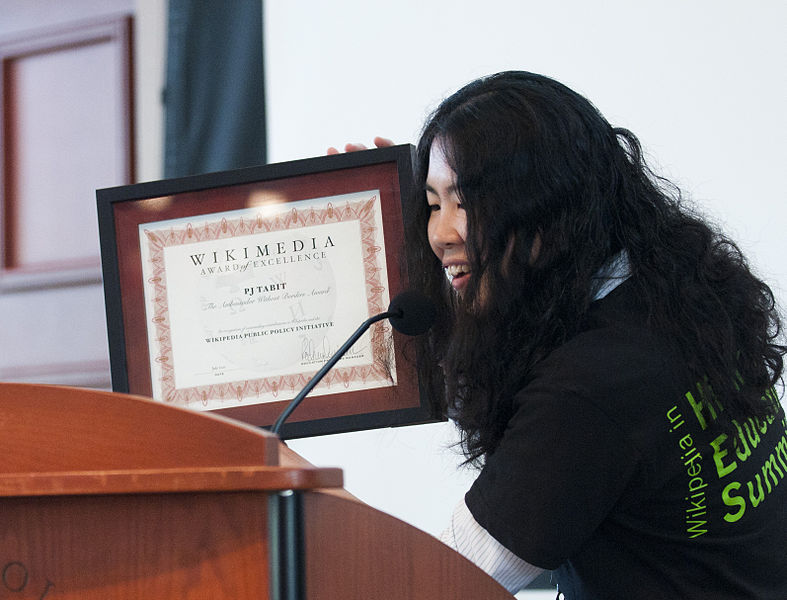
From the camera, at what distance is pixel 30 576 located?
2.16 ft

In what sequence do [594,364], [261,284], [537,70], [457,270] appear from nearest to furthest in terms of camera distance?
[594,364], [457,270], [261,284], [537,70]

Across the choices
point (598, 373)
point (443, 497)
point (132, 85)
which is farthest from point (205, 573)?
point (132, 85)

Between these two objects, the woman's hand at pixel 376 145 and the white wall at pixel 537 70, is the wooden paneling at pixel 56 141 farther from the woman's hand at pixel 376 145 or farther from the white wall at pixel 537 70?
the woman's hand at pixel 376 145

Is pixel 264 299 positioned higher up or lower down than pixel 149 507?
higher up

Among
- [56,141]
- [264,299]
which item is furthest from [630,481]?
[56,141]

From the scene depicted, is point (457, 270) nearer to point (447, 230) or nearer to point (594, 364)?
point (447, 230)

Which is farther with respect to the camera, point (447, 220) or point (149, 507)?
point (447, 220)

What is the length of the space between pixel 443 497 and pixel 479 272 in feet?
3.73

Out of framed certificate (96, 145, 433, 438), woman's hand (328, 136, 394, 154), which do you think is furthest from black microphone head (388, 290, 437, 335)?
woman's hand (328, 136, 394, 154)

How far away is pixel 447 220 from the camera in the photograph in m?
1.20

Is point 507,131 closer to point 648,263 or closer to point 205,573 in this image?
point 648,263

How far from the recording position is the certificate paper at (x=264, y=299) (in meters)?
1.35

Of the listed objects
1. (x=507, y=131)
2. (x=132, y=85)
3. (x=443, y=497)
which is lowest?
(x=443, y=497)

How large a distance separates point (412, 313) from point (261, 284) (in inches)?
12.0
